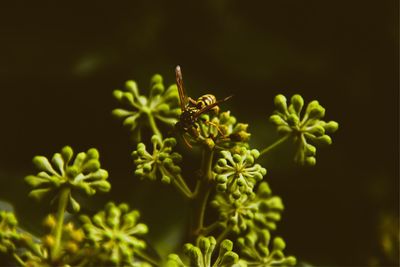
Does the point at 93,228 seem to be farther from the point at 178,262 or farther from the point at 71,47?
the point at 71,47

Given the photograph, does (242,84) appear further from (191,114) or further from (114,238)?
(114,238)

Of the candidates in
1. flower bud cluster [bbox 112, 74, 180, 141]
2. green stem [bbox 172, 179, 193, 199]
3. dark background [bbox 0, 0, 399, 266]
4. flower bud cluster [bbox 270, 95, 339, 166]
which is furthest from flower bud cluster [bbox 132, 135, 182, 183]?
dark background [bbox 0, 0, 399, 266]

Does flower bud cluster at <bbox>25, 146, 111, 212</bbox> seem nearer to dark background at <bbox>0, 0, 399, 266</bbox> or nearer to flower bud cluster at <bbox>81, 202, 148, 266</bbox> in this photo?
flower bud cluster at <bbox>81, 202, 148, 266</bbox>

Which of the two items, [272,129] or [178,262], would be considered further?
[272,129]

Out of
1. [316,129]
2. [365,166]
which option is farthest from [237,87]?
[316,129]

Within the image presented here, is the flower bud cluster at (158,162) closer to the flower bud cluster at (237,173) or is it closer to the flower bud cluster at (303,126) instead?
the flower bud cluster at (237,173)

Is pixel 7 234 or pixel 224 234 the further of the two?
pixel 224 234

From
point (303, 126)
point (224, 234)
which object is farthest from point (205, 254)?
point (303, 126)
